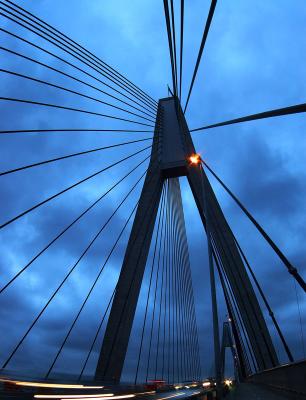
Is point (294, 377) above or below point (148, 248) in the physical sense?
below

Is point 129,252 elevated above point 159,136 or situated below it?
below

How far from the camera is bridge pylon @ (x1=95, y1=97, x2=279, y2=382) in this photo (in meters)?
20.7

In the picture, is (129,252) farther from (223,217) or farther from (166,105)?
(166,105)

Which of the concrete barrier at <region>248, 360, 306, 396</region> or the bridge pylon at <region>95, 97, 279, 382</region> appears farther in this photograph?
the bridge pylon at <region>95, 97, 279, 382</region>

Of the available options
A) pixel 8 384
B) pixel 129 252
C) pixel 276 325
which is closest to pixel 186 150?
pixel 129 252

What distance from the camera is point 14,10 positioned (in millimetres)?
12078

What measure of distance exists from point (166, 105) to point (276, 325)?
16137 millimetres

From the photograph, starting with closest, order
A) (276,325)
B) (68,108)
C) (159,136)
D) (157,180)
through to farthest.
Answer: (68,108), (276,325), (157,180), (159,136)

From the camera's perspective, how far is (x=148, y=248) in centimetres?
2336

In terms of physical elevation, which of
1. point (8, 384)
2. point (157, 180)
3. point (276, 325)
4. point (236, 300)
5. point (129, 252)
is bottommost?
point (8, 384)

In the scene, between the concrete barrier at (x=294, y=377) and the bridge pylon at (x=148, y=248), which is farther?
the bridge pylon at (x=148, y=248)

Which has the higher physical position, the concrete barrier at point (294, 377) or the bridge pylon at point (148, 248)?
the bridge pylon at point (148, 248)

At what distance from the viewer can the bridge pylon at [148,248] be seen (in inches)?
814

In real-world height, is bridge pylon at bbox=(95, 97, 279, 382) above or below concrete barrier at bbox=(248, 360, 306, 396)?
above
